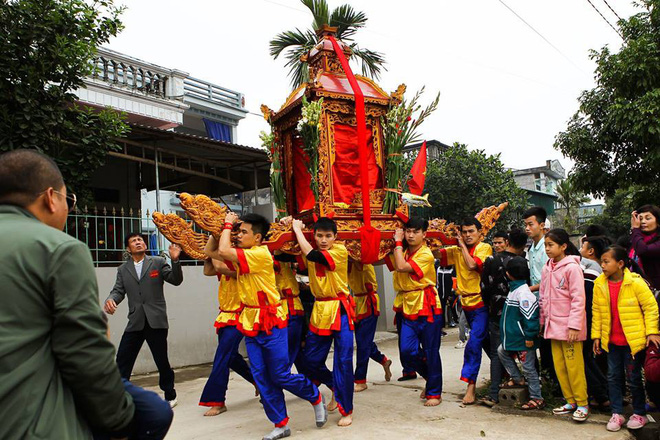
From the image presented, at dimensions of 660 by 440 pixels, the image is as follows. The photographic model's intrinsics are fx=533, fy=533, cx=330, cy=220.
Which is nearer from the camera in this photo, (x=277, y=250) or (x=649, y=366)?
(x=649, y=366)

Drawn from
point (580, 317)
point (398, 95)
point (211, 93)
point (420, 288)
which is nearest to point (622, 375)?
point (580, 317)

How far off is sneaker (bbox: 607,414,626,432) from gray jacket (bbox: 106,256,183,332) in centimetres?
399

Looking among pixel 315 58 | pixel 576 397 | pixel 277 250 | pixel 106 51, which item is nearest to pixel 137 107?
pixel 106 51

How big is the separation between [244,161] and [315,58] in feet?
16.3

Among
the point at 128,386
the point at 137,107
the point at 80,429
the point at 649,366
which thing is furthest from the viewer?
the point at 137,107

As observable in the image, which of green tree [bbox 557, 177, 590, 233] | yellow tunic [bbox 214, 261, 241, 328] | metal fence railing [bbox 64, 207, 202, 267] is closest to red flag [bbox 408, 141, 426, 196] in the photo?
yellow tunic [bbox 214, 261, 241, 328]

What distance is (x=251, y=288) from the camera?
14.3ft

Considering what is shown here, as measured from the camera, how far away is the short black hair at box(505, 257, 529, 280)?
474 cm

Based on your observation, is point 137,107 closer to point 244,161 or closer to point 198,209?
point 244,161

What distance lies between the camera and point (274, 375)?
4191 millimetres

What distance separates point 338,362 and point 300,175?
2.20m

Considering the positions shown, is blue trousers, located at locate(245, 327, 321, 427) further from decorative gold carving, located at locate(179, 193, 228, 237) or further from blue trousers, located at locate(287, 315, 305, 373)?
blue trousers, located at locate(287, 315, 305, 373)

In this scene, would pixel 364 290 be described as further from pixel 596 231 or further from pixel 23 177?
pixel 23 177

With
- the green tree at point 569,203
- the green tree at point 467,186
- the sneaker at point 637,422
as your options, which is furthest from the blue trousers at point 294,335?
the green tree at point 569,203
